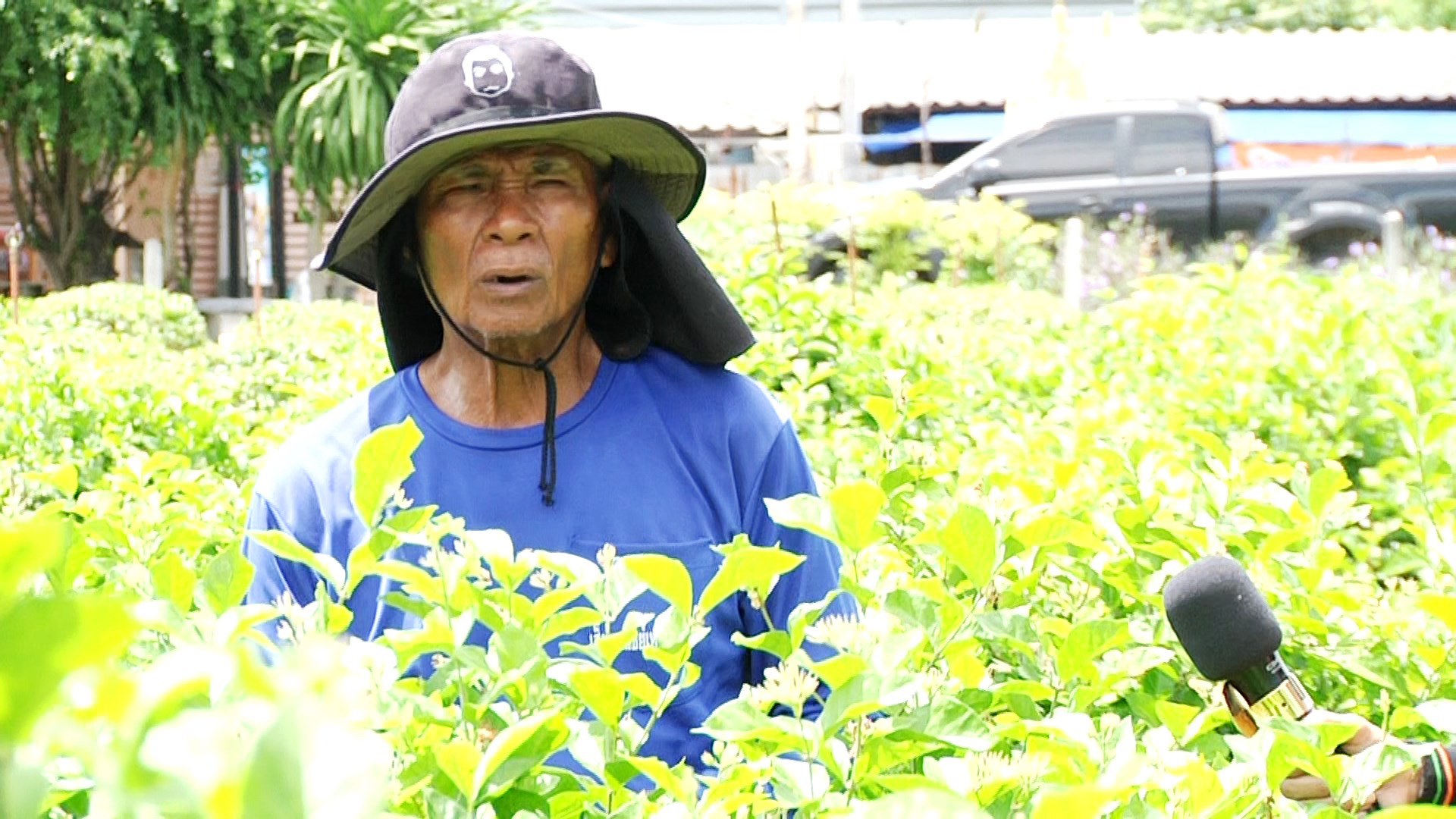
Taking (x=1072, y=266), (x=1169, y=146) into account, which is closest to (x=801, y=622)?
(x=1072, y=266)

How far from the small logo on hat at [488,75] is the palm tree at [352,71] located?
12.5 m

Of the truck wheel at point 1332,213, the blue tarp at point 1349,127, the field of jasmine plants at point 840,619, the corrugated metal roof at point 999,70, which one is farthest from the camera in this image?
the corrugated metal roof at point 999,70

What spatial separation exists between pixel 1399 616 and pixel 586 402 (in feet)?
3.33

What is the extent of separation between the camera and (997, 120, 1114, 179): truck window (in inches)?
574

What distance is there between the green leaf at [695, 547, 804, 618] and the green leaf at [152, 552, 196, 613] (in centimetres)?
35

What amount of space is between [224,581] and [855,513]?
0.43 metres

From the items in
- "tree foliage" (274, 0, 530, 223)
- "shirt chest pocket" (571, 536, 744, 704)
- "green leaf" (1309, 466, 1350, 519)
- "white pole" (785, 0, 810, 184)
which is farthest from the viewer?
"white pole" (785, 0, 810, 184)

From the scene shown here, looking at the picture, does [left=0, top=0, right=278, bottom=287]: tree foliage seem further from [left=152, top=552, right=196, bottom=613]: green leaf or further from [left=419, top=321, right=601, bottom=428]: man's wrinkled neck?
[left=152, top=552, right=196, bottom=613]: green leaf

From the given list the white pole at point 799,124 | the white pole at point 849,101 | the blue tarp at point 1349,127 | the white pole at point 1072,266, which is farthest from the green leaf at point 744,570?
the blue tarp at point 1349,127

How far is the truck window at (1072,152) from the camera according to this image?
47.8 feet

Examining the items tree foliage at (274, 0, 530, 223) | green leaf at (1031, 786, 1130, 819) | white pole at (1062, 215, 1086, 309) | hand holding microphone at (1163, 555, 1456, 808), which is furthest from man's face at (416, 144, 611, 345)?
tree foliage at (274, 0, 530, 223)

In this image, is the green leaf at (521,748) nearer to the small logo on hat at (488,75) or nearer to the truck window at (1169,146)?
the small logo on hat at (488,75)

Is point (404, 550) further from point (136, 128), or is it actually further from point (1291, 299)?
point (136, 128)

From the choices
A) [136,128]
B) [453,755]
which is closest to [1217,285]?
[453,755]
